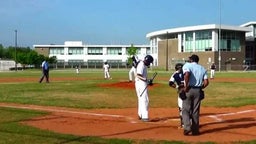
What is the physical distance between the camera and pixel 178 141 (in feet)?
31.1

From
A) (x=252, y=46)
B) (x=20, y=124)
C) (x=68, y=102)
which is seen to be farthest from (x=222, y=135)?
(x=252, y=46)

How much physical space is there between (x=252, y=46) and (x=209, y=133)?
346ft

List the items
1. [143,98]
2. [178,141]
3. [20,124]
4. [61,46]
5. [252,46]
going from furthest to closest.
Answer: [61,46] → [252,46] → [143,98] → [20,124] → [178,141]

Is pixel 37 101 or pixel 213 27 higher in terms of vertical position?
pixel 213 27

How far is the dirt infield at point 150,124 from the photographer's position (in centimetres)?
1028

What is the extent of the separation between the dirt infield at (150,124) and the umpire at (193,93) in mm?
380

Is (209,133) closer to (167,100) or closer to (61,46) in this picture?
(167,100)

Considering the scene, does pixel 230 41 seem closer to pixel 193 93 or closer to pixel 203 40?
pixel 203 40

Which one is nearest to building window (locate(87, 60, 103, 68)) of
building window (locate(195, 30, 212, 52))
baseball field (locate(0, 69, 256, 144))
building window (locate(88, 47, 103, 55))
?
building window (locate(88, 47, 103, 55))

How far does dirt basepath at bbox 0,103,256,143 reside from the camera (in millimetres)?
10281

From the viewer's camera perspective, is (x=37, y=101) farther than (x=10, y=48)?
No

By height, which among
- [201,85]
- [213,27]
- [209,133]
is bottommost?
[209,133]

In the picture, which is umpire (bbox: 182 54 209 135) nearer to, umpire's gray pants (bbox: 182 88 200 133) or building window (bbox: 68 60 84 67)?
umpire's gray pants (bbox: 182 88 200 133)

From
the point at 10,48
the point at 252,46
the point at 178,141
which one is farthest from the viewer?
the point at 10,48
